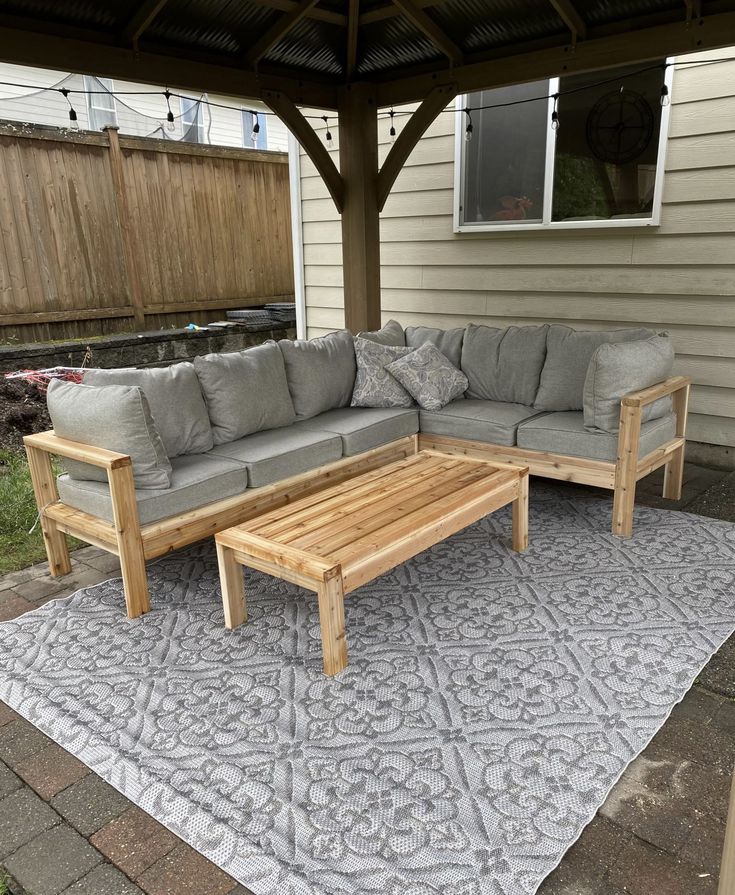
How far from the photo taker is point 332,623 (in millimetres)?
2461

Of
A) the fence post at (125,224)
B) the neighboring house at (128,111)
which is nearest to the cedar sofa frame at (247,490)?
the fence post at (125,224)

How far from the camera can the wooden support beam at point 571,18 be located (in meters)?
3.73

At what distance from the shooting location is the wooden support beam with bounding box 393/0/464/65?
3953mm

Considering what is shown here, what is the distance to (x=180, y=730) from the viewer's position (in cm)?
225

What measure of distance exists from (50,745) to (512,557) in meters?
2.11

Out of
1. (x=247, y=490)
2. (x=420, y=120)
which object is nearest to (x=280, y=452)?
(x=247, y=490)

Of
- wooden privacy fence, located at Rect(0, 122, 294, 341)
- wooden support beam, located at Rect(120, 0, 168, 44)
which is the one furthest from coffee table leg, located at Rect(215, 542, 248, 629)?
wooden privacy fence, located at Rect(0, 122, 294, 341)

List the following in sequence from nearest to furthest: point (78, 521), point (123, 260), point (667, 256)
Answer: point (78, 521) → point (667, 256) → point (123, 260)

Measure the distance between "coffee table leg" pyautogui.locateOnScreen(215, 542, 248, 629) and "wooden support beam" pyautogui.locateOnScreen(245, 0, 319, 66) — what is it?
10.1 feet

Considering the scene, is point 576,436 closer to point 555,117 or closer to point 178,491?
point 178,491

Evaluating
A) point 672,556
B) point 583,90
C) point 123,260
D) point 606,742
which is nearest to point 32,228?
point 123,260

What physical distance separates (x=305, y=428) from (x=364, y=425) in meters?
0.34

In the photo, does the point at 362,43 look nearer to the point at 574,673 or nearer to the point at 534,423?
the point at 534,423

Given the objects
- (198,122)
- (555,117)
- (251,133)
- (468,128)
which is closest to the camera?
(555,117)
